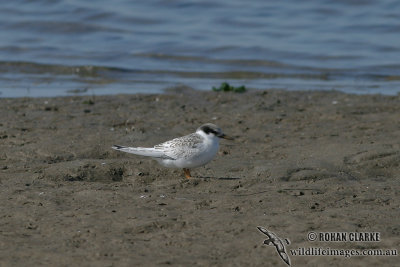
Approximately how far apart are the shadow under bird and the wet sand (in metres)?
0.19

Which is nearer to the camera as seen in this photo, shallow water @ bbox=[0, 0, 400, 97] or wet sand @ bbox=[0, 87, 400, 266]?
wet sand @ bbox=[0, 87, 400, 266]

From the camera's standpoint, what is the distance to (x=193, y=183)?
285 inches

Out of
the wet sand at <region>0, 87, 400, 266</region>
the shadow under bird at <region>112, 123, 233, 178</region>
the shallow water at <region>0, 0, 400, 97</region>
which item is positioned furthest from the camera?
the shallow water at <region>0, 0, 400, 97</region>

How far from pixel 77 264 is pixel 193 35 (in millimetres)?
13494

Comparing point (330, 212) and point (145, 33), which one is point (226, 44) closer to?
point (145, 33)

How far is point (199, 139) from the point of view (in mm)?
7379

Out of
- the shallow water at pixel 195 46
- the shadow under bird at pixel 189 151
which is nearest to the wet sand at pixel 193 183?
the shadow under bird at pixel 189 151

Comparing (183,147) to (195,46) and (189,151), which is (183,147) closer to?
(189,151)

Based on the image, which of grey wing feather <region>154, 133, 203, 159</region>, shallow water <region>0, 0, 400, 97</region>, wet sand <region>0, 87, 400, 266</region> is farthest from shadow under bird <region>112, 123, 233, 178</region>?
shallow water <region>0, 0, 400, 97</region>

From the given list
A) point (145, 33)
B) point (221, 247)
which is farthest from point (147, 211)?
point (145, 33)

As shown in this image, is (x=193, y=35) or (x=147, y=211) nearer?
(x=147, y=211)

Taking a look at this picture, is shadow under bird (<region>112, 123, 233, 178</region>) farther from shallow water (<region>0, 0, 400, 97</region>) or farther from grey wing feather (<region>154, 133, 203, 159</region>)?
shallow water (<region>0, 0, 400, 97</region>)

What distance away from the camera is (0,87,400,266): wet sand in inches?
213

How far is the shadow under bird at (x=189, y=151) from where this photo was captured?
7.24 metres
